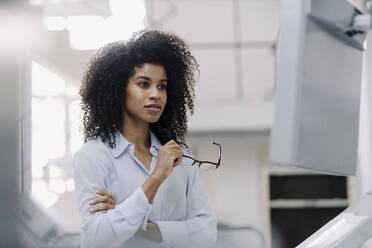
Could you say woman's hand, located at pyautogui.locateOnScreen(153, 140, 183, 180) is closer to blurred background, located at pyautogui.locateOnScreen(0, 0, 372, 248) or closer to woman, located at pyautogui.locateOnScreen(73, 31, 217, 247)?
woman, located at pyautogui.locateOnScreen(73, 31, 217, 247)

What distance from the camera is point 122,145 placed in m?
0.79

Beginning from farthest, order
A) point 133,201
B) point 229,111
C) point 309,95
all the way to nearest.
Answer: point 229,111 < point 133,201 < point 309,95

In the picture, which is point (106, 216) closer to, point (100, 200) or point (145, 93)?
point (100, 200)

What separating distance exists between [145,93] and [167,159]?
106mm

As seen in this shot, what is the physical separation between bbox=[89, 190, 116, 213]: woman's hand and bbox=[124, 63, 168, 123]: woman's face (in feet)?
0.39

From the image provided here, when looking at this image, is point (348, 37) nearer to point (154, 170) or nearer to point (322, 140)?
point (322, 140)

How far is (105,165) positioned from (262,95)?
2352 mm

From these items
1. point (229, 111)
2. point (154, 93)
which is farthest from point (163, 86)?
point (229, 111)

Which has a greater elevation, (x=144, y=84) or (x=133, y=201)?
(x=144, y=84)

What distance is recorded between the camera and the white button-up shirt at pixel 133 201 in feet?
2.42

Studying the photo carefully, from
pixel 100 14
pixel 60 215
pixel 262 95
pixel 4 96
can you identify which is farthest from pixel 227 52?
pixel 4 96

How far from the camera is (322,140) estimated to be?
49 centimetres

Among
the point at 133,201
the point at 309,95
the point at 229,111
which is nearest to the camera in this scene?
the point at 309,95

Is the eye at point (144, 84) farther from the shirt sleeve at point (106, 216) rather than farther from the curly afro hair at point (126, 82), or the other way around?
the shirt sleeve at point (106, 216)
